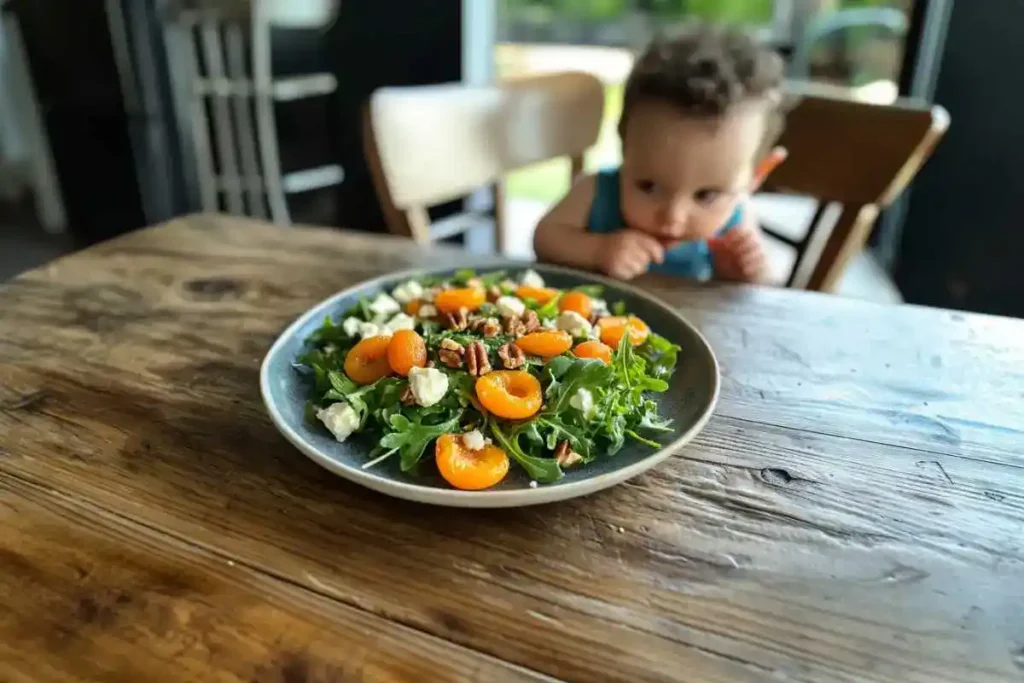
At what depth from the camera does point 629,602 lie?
0.55m

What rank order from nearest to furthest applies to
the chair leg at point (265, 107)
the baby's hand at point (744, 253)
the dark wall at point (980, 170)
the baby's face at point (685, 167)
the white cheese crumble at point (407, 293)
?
the white cheese crumble at point (407, 293)
the baby's face at point (685, 167)
the baby's hand at point (744, 253)
the dark wall at point (980, 170)
the chair leg at point (265, 107)

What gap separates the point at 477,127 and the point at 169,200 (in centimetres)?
225

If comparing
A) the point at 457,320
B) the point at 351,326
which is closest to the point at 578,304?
the point at 457,320

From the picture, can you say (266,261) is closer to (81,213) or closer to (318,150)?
(318,150)

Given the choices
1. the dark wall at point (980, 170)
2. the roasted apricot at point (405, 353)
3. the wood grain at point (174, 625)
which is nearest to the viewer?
the wood grain at point (174, 625)

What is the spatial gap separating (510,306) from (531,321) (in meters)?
0.05

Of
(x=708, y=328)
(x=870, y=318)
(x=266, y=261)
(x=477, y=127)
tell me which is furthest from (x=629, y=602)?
(x=477, y=127)

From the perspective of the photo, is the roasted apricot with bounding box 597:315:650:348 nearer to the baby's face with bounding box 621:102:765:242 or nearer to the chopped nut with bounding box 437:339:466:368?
the chopped nut with bounding box 437:339:466:368

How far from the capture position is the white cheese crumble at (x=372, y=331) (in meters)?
0.79

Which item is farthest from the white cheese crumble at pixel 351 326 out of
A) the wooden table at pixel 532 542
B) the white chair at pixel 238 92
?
the white chair at pixel 238 92

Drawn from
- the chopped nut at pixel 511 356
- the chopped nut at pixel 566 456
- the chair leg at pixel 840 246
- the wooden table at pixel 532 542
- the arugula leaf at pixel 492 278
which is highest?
the chopped nut at pixel 511 356

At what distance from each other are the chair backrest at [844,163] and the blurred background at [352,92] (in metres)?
0.94

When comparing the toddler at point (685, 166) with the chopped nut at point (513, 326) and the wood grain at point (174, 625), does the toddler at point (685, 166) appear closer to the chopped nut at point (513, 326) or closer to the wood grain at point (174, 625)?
the chopped nut at point (513, 326)

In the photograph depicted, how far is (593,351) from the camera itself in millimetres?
746
